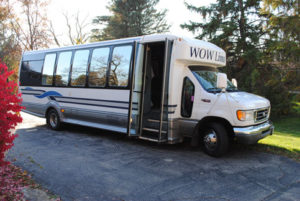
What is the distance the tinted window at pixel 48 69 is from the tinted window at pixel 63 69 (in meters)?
0.35

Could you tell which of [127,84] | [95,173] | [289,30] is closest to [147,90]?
[127,84]

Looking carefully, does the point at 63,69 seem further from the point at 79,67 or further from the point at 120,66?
the point at 120,66

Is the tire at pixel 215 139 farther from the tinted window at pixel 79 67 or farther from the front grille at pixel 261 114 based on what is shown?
the tinted window at pixel 79 67

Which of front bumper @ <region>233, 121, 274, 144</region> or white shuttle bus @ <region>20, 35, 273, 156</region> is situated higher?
white shuttle bus @ <region>20, 35, 273, 156</region>

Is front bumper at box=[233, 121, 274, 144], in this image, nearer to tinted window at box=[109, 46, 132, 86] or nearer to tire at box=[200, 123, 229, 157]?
tire at box=[200, 123, 229, 157]

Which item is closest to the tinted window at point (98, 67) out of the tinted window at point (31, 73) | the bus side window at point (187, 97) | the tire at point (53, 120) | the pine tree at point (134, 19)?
the tire at point (53, 120)

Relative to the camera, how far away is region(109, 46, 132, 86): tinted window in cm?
706

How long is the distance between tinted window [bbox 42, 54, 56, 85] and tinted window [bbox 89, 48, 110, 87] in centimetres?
212

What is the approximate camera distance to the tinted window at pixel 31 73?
971cm

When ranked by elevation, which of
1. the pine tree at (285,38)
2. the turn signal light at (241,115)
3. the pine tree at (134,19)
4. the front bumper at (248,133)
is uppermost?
the pine tree at (134,19)

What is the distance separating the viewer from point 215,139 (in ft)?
19.4

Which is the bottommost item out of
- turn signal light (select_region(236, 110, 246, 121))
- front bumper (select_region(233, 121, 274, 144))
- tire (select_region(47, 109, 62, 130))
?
tire (select_region(47, 109, 62, 130))

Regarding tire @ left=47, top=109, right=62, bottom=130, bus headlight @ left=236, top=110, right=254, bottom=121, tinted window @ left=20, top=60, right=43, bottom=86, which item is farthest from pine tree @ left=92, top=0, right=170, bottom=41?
bus headlight @ left=236, top=110, right=254, bottom=121

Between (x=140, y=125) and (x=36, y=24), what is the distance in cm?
2908
